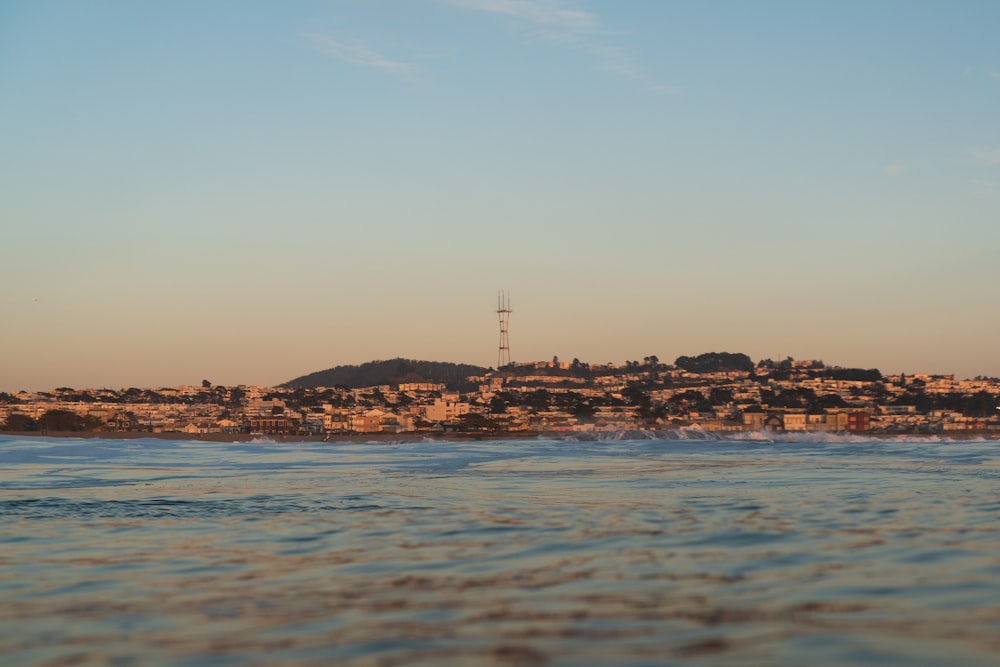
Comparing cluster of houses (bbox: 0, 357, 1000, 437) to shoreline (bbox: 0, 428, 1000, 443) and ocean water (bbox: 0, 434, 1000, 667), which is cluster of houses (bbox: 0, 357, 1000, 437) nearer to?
shoreline (bbox: 0, 428, 1000, 443)

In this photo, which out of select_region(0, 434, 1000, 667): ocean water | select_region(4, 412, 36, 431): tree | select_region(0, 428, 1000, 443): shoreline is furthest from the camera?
select_region(4, 412, 36, 431): tree

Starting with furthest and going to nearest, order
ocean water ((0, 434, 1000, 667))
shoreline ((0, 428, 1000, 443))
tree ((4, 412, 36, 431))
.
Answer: tree ((4, 412, 36, 431))
shoreline ((0, 428, 1000, 443))
ocean water ((0, 434, 1000, 667))

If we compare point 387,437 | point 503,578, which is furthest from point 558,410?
point 503,578

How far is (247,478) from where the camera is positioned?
30.3m

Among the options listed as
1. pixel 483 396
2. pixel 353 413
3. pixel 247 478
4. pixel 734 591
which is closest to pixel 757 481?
pixel 247 478

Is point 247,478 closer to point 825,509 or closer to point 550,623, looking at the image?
point 825,509

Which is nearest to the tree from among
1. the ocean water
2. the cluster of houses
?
the cluster of houses

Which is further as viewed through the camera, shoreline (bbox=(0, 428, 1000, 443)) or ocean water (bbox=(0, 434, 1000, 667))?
shoreline (bbox=(0, 428, 1000, 443))

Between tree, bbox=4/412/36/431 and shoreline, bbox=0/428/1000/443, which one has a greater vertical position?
tree, bbox=4/412/36/431

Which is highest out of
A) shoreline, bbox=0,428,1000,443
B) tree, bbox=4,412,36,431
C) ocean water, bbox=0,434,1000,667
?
ocean water, bbox=0,434,1000,667

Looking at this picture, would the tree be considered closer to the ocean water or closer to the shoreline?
the shoreline

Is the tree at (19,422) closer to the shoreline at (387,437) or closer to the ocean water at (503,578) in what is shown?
the shoreline at (387,437)

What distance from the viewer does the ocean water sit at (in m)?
7.77

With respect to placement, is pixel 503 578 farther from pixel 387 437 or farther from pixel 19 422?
pixel 19 422
